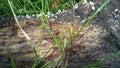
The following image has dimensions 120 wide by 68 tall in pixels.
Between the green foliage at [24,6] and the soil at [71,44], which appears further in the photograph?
the green foliage at [24,6]

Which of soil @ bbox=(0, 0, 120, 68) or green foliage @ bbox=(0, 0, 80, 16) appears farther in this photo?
green foliage @ bbox=(0, 0, 80, 16)

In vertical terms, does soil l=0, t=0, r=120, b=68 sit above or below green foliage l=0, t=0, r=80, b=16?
below

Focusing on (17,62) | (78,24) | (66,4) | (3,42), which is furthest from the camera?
(66,4)

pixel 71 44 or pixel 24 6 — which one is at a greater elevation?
pixel 24 6

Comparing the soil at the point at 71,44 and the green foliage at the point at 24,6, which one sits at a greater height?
the green foliage at the point at 24,6

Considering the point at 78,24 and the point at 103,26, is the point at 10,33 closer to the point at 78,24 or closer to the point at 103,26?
the point at 78,24

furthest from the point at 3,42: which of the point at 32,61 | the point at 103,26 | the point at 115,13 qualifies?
the point at 115,13

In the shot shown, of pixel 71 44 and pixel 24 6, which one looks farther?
pixel 24 6

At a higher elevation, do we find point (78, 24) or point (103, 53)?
point (78, 24)
